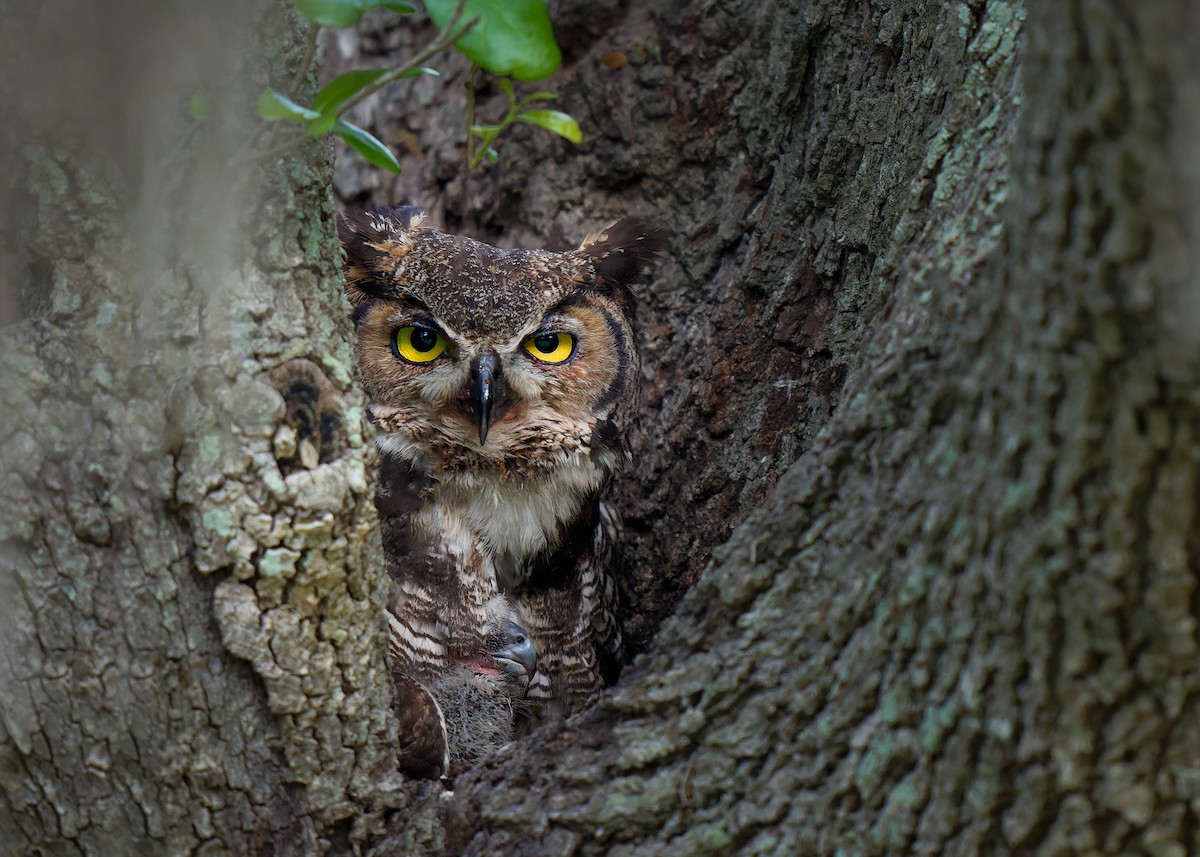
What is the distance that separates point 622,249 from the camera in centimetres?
274

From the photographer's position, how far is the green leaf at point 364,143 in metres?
1.67

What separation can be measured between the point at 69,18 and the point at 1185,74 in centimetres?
140

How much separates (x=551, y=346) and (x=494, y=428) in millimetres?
257

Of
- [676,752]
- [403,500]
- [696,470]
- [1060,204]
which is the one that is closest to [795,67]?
[696,470]

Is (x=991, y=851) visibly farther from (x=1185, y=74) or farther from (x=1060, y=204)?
(x=1185, y=74)

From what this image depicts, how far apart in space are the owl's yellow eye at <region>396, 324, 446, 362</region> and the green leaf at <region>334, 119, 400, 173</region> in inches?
24.3

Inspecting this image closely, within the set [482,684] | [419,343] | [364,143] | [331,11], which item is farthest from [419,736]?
[331,11]

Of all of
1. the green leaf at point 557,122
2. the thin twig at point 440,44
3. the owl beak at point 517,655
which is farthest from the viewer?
the owl beak at point 517,655

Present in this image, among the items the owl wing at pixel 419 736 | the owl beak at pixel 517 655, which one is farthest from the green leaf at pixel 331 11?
the owl beak at pixel 517 655

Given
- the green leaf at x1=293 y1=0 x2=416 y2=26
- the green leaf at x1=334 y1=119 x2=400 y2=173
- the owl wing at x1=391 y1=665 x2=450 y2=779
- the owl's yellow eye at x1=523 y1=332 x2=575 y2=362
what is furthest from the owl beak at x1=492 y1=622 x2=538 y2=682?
the green leaf at x1=293 y1=0 x2=416 y2=26

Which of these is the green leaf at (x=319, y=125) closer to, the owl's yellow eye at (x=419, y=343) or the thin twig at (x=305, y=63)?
the thin twig at (x=305, y=63)

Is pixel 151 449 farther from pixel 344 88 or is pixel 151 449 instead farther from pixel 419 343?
pixel 419 343

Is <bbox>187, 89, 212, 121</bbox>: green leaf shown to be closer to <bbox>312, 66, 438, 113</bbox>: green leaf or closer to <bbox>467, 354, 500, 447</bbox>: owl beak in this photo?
<bbox>312, 66, 438, 113</bbox>: green leaf

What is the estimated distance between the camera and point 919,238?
1.69 m
